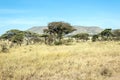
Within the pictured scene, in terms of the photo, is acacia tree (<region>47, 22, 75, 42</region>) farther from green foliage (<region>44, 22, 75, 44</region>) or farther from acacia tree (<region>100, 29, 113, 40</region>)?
acacia tree (<region>100, 29, 113, 40</region>)

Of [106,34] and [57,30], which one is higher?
[57,30]

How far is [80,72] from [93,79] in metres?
1.47

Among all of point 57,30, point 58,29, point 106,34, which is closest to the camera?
point 58,29

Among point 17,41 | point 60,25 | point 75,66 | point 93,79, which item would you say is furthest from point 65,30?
point 93,79

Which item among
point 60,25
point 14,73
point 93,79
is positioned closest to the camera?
point 93,79

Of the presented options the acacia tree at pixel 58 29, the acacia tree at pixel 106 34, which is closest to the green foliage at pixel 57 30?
the acacia tree at pixel 58 29

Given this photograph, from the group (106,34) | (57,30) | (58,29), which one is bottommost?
(106,34)

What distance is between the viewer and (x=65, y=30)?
4631 centimetres

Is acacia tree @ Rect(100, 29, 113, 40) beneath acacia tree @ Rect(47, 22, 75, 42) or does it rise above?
beneath

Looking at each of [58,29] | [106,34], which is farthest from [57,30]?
[106,34]

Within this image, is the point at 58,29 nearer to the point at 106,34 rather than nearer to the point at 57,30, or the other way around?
the point at 57,30

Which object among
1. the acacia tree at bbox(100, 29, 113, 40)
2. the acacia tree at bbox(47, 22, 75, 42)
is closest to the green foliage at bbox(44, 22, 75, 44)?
the acacia tree at bbox(47, 22, 75, 42)

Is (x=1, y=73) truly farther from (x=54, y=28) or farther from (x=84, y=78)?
(x=54, y=28)

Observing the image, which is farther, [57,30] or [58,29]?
[57,30]
